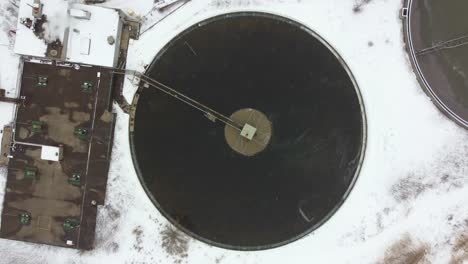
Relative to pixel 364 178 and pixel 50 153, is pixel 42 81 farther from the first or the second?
pixel 364 178

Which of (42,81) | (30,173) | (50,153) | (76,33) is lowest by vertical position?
(30,173)

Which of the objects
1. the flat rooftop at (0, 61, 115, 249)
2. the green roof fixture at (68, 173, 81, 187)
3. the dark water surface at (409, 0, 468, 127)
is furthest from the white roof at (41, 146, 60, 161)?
the dark water surface at (409, 0, 468, 127)

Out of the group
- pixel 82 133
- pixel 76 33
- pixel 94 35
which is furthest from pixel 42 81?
pixel 94 35

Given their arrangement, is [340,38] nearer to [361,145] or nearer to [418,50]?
[418,50]

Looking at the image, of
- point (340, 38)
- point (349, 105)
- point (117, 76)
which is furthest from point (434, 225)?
point (117, 76)

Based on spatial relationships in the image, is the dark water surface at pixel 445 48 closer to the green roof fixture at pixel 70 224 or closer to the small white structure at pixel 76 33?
the small white structure at pixel 76 33

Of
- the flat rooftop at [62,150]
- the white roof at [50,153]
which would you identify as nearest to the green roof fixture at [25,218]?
the flat rooftop at [62,150]
